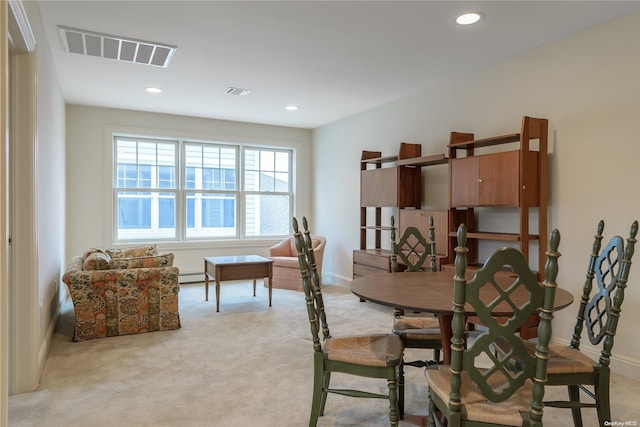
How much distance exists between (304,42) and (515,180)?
203 centimetres

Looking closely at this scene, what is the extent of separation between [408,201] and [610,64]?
229cm

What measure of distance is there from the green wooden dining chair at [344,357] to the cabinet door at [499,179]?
180 cm

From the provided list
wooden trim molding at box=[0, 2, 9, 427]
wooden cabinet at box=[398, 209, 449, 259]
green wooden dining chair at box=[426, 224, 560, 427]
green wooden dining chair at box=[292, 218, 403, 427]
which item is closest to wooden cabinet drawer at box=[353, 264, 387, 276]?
wooden cabinet at box=[398, 209, 449, 259]

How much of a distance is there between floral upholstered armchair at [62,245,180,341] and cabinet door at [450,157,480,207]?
2.72 metres

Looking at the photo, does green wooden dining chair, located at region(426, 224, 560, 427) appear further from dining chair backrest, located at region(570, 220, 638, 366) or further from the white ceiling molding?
the white ceiling molding

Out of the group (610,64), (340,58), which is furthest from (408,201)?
(610,64)

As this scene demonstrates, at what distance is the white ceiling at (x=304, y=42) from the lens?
9.23ft

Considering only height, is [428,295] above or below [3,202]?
below

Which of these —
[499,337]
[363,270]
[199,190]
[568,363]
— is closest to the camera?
[499,337]

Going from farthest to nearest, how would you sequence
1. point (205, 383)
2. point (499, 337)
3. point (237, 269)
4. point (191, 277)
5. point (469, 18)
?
point (191, 277) → point (237, 269) → point (469, 18) → point (205, 383) → point (499, 337)

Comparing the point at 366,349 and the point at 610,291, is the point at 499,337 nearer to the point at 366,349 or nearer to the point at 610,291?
the point at 366,349

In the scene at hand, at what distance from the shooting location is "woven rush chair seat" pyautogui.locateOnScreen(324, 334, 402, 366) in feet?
6.23

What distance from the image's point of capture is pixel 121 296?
11.8 ft

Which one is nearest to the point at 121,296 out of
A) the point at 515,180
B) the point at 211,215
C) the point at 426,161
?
the point at 211,215
